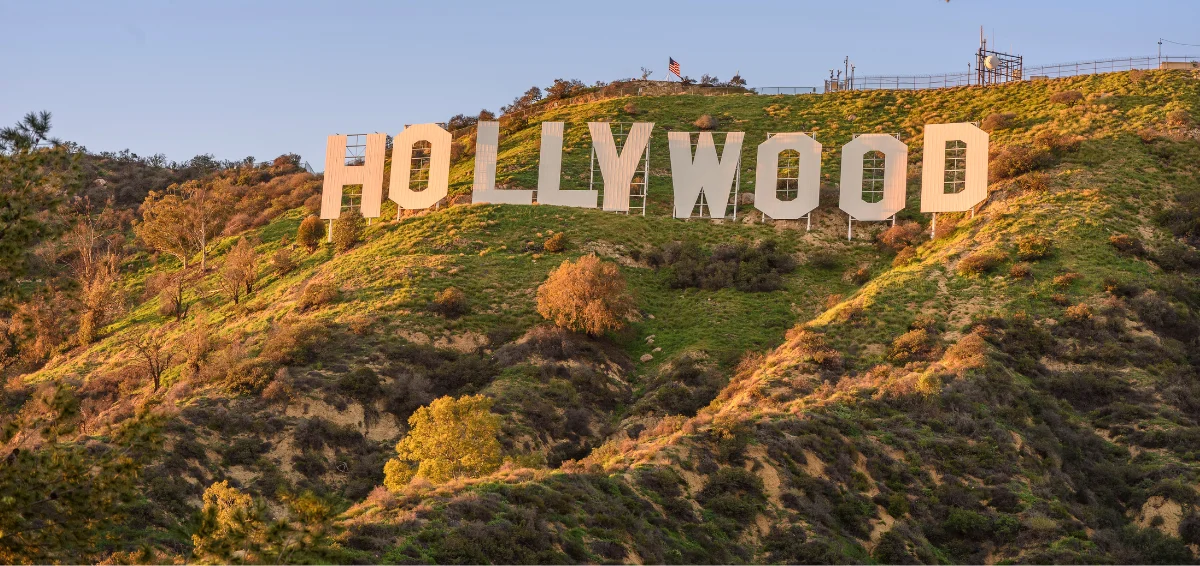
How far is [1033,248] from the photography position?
5206 centimetres

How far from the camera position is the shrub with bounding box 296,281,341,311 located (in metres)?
53.2

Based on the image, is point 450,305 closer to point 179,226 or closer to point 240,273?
point 240,273

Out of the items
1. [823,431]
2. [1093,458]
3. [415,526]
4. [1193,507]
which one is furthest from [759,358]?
[415,526]

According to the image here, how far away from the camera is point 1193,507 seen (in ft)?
113

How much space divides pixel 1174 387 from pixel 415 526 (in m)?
30.2

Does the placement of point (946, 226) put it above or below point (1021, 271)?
above

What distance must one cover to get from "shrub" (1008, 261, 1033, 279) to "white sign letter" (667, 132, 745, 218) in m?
18.0

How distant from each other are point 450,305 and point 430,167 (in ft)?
51.5

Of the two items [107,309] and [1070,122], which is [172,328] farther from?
[1070,122]

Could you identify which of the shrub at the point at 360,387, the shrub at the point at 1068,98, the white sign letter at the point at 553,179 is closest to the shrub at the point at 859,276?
the white sign letter at the point at 553,179

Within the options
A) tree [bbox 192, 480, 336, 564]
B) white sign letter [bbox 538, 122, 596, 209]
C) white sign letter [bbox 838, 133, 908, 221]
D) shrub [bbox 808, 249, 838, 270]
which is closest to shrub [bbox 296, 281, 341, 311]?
white sign letter [bbox 538, 122, 596, 209]

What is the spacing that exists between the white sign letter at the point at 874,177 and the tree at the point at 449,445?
32.1 meters

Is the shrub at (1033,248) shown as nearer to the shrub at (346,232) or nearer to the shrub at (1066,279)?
the shrub at (1066,279)

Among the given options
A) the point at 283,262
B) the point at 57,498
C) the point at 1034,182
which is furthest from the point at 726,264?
the point at 57,498
